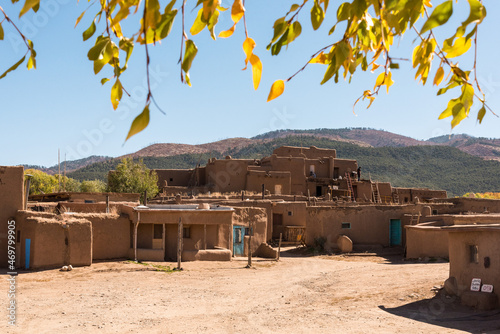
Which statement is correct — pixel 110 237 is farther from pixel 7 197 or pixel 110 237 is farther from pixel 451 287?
pixel 451 287

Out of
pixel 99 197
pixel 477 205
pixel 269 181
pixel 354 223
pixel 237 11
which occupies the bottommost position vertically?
pixel 354 223

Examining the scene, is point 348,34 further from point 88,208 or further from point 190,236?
point 88,208

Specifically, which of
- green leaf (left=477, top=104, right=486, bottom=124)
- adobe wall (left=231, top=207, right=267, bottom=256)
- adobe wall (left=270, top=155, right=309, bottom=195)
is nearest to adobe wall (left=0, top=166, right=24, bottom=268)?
adobe wall (left=231, top=207, right=267, bottom=256)

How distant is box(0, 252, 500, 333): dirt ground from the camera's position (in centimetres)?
1046

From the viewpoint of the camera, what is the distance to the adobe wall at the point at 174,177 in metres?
41.7

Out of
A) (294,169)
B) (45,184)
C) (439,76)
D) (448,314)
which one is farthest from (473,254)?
(45,184)

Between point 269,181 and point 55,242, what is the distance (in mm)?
21736

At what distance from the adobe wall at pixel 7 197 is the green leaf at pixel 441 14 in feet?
54.6

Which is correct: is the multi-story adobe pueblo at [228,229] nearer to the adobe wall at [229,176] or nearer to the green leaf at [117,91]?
the adobe wall at [229,176]

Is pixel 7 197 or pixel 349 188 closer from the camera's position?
pixel 7 197

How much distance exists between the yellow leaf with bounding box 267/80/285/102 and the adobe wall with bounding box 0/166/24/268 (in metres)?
16.1

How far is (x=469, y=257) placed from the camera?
1260 centimetres

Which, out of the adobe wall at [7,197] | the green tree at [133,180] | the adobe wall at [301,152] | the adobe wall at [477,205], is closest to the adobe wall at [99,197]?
the green tree at [133,180]

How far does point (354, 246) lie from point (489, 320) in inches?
560
